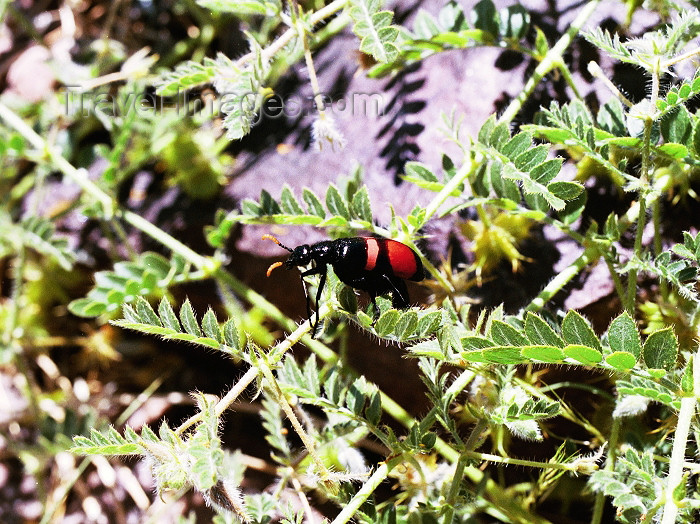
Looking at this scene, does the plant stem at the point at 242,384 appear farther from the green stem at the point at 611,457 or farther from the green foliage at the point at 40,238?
the green foliage at the point at 40,238

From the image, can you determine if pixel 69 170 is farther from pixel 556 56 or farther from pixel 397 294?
pixel 556 56

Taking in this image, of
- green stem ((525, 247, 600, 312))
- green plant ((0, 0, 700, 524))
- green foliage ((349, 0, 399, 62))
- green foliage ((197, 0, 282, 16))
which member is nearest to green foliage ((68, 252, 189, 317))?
green plant ((0, 0, 700, 524))

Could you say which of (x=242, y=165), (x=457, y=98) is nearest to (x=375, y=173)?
(x=457, y=98)

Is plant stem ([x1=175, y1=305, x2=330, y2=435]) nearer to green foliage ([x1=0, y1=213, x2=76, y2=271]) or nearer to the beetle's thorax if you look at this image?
the beetle's thorax

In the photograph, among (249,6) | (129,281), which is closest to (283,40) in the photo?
(249,6)

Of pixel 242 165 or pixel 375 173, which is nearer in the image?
pixel 375 173

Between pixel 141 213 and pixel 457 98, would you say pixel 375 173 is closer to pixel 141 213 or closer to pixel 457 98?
pixel 457 98
